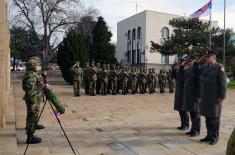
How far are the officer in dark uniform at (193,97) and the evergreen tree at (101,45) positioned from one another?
24025 millimetres

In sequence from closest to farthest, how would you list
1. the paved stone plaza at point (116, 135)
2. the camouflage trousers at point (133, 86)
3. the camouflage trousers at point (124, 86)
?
the paved stone plaza at point (116, 135)
the camouflage trousers at point (124, 86)
the camouflage trousers at point (133, 86)

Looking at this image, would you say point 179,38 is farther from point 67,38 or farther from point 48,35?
point 48,35

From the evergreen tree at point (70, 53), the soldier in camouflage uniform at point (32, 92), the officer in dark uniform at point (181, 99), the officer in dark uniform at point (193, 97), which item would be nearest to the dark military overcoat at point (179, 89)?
the officer in dark uniform at point (181, 99)

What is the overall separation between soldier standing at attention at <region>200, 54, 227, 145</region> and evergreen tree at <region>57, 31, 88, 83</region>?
22327 millimetres

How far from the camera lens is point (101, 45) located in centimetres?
3284

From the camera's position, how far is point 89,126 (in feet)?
31.3

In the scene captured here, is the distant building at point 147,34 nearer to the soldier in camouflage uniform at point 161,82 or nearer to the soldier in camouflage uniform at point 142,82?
the soldier in camouflage uniform at point 161,82

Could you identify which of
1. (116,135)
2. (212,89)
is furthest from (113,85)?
(212,89)

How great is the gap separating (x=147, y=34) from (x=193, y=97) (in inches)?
1819

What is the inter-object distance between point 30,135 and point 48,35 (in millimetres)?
35555

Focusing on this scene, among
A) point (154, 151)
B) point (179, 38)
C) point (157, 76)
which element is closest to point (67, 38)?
point (179, 38)

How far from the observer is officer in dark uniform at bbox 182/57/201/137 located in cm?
834

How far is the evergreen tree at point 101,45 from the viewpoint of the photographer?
32719 millimetres

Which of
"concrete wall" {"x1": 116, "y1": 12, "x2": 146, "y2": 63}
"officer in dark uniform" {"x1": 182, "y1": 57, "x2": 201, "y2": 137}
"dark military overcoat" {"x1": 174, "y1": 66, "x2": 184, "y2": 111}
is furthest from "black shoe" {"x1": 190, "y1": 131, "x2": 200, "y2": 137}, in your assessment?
"concrete wall" {"x1": 116, "y1": 12, "x2": 146, "y2": 63}
